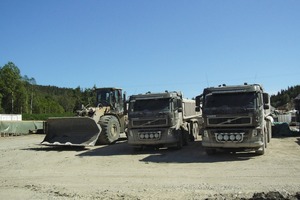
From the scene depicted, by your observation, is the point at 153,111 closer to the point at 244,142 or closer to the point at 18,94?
the point at 244,142

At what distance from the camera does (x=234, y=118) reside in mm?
13734

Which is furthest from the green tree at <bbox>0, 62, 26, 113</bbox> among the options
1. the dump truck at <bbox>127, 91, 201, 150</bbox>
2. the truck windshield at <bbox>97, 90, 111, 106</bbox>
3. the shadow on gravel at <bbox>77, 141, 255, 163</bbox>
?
the dump truck at <bbox>127, 91, 201, 150</bbox>

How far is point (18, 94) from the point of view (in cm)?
8181

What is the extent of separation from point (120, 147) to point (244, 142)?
7.16 m

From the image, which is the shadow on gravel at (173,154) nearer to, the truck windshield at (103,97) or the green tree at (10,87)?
the truck windshield at (103,97)

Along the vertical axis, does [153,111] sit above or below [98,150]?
above

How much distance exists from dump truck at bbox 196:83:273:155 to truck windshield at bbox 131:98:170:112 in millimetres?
2367

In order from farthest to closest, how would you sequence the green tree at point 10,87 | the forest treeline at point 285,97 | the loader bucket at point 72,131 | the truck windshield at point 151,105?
the forest treeline at point 285,97 < the green tree at point 10,87 < the loader bucket at point 72,131 < the truck windshield at point 151,105

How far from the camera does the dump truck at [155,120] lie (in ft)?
53.1

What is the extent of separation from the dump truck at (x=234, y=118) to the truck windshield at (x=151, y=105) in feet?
7.77

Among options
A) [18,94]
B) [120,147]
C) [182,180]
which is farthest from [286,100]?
[182,180]

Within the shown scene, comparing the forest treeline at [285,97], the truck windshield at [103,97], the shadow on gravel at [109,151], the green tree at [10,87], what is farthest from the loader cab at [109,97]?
the forest treeline at [285,97]

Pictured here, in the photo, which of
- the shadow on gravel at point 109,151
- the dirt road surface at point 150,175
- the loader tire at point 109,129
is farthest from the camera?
the loader tire at point 109,129

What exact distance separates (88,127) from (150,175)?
327 inches
